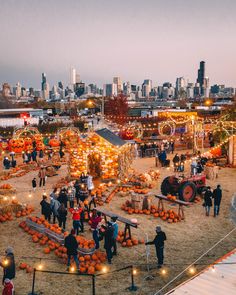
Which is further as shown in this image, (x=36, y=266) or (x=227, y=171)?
(x=227, y=171)

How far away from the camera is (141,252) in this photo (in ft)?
37.3

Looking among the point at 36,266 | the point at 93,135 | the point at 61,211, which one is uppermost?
the point at 93,135

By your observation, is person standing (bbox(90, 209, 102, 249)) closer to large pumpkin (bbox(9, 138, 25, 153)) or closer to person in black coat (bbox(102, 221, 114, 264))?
person in black coat (bbox(102, 221, 114, 264))

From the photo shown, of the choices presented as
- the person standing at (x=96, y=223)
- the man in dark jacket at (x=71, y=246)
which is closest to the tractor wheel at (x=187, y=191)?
the person standing at (x=96, y=223)

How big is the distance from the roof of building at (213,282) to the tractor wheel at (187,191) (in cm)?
783

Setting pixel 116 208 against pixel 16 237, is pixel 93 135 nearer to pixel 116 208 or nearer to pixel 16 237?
pixel 116 208

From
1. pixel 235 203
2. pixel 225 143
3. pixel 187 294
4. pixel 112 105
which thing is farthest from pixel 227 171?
pixel 112 105

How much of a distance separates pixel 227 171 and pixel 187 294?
1737 cm

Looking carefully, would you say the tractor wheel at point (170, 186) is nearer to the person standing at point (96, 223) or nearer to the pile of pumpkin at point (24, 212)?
the person standing at point (96, 223)

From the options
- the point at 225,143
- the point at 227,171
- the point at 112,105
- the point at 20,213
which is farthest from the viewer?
the point at 112,105

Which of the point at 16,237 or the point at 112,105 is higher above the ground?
the point at 112,105

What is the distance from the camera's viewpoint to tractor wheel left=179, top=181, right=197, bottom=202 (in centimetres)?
1628

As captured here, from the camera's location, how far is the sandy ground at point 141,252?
933 cm

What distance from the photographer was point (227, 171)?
76.9 feet
